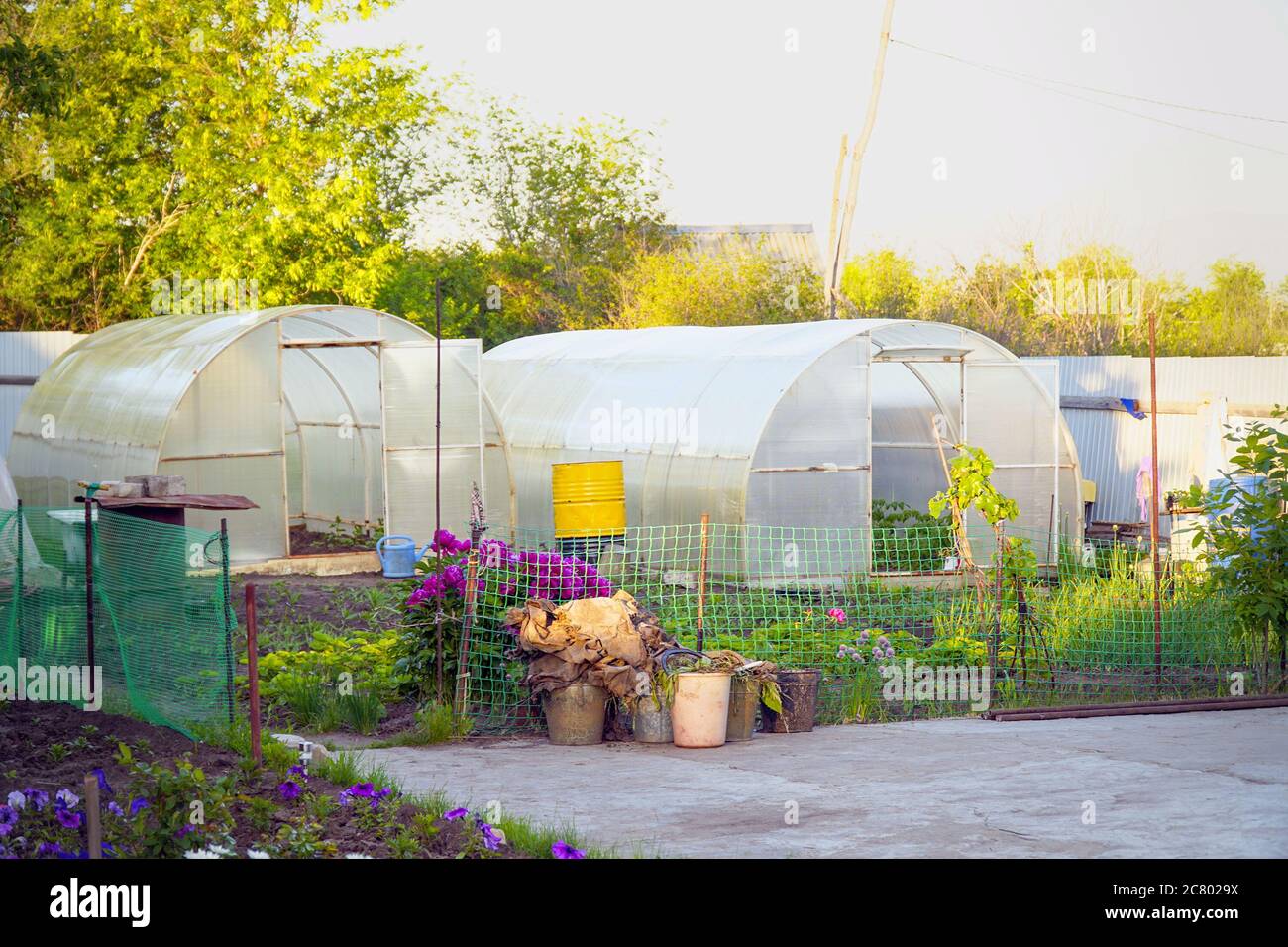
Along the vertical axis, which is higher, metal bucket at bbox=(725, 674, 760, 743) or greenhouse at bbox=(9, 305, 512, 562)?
greenhouse at bbox=(9, 305, 512, 562)

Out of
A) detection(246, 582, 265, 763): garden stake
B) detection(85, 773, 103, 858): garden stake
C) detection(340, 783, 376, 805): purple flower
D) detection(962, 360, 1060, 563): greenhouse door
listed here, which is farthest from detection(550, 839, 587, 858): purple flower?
detection(962, 360, 1060, 563): greenhouse door

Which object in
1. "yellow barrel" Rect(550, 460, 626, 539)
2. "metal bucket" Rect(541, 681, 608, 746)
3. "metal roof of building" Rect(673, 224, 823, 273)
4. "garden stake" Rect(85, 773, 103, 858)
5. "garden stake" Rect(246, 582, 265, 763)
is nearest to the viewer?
"garden stake" Rect(85, 773, 103, 858)

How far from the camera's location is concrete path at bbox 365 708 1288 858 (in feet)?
20.4

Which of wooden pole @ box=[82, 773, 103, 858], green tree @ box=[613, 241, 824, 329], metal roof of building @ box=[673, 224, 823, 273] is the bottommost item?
wooden pole @ box=[82, 773, 103, 858]

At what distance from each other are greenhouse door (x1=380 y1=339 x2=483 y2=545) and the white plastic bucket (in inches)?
328

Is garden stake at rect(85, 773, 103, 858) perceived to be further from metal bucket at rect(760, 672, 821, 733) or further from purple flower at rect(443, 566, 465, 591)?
metal bucket at rect(760, 672, 821, 733)

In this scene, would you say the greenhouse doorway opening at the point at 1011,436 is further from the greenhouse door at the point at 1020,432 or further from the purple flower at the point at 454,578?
the purple flower at the point at 454,578

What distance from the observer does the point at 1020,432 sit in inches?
680

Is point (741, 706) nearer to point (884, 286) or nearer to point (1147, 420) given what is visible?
point (1147, 420)

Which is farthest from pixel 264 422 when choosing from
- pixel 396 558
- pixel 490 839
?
pixel 490 839

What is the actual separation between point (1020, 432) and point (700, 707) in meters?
9.62

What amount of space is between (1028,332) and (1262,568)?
19358mm

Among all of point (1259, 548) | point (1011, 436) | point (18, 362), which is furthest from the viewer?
point (18, 362)
